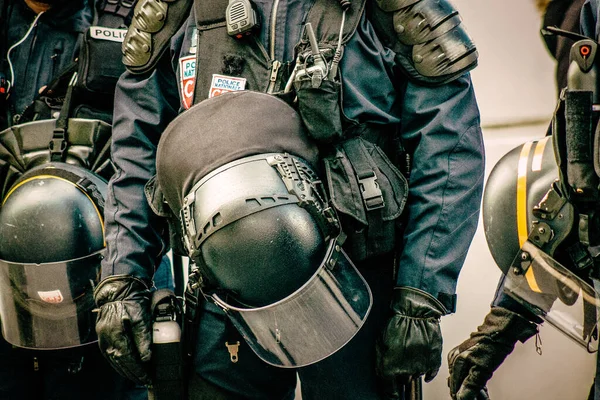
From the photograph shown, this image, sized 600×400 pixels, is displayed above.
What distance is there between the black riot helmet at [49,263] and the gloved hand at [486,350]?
3.50ft

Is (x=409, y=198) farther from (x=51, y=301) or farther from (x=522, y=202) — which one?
(x=51, y=301)

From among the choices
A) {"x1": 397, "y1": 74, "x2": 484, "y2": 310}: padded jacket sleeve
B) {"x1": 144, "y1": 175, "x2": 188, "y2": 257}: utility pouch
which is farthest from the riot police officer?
{"x1": 144, "y1": 175, "x2": 188, "y2": 257}: utility pouch

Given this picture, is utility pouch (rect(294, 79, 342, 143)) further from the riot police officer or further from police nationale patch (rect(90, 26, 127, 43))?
police nationale patch (rect(90, 26, 127, 43))

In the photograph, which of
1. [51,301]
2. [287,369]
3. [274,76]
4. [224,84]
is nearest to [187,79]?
[224,84]

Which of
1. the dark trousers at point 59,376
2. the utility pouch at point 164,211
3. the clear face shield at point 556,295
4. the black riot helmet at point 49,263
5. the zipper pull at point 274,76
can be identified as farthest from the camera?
the dark trousers at point 59,376

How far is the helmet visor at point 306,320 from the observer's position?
1.30 m

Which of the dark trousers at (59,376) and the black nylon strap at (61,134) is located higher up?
the black nylon strap at (61,134)

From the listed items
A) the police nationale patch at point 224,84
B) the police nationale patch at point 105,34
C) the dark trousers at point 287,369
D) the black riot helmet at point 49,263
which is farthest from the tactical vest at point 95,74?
the dark trousers at point 287,369

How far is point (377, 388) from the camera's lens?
1.47 metres

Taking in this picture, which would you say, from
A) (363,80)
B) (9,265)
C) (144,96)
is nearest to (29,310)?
(9,265)

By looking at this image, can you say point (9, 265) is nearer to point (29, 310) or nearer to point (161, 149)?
point (29, 310)

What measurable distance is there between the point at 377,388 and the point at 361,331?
0.40 feet

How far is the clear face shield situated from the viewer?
1159 mm

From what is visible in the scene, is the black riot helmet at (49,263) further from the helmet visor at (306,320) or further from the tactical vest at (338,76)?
the helmet visor at (306,320)
